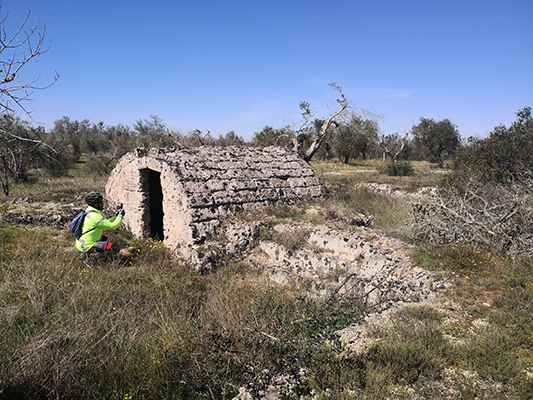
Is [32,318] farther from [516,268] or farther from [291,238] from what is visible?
[516,268]

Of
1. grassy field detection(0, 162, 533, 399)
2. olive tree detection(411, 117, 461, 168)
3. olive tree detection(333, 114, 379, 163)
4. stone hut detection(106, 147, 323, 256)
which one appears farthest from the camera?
olive tree detection(411, 117, 461, 168)

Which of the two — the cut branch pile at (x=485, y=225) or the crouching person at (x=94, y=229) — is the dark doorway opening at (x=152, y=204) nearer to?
the crouching person at (x=94, y=229)

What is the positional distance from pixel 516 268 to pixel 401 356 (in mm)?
2903

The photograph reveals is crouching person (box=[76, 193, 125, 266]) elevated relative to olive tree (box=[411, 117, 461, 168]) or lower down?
lower down

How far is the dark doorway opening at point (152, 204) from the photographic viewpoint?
28.5 feet

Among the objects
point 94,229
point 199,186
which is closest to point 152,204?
point 199,186

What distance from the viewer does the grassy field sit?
8.57 ft

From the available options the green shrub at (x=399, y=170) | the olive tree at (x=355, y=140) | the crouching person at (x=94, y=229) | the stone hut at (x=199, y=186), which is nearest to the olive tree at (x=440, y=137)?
the olive tree at (x=355, y=140)

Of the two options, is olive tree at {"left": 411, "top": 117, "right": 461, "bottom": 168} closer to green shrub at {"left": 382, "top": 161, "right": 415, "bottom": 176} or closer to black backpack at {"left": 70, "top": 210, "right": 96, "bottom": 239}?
green shrub at {"left": 382, "top": 161, "right": 415, "bottom": 176}

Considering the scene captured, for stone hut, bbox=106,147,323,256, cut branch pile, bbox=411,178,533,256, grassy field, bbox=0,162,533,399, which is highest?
stone hut, bbox=106,147,323,256

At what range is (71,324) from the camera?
11.7ft

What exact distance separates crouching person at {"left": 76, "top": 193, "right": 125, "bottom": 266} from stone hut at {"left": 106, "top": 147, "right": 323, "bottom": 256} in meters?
1.61

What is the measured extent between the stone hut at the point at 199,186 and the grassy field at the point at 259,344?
242 cm

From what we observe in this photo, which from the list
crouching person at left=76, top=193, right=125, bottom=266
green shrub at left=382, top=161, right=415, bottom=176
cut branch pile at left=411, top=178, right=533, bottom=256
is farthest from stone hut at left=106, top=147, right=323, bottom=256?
green shrub at left=382, top=161, right=415, bottom=176
